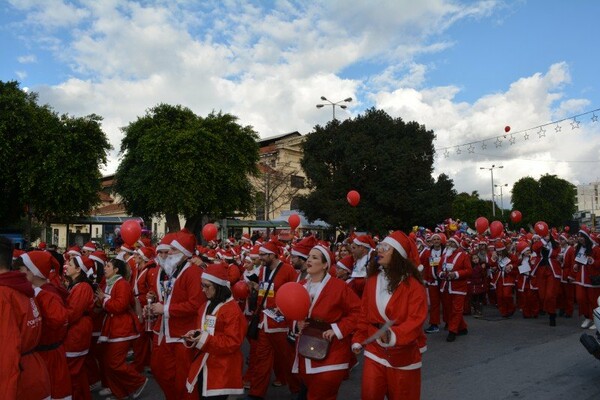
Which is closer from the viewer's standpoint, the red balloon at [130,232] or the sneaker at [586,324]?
the red balloon at [130,232]

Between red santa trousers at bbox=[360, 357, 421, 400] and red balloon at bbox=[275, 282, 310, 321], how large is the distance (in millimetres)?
675

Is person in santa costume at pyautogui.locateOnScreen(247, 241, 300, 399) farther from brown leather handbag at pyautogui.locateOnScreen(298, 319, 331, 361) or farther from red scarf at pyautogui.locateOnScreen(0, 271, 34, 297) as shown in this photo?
red scarf at pyautogui.locateOnScreen(0, 271, 34, 297)

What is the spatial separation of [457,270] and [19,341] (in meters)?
8.06

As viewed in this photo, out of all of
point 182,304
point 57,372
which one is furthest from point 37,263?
point 182,304

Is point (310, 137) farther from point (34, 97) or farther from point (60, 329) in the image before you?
point (60, 329)

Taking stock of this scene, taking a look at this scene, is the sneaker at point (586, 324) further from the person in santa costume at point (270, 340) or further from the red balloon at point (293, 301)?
the red balloon at point (293, 301)

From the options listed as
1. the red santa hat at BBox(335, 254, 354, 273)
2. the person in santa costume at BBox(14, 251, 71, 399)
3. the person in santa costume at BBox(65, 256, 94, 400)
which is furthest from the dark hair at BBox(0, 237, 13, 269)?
the red santa hat at BBox(335, 254, 354, 273)

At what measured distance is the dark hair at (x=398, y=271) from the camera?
425cm

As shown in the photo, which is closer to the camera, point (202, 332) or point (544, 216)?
point (202, 332)

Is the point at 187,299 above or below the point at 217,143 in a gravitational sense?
below

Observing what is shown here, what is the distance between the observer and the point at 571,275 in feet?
36.3

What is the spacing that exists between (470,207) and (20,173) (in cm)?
6623

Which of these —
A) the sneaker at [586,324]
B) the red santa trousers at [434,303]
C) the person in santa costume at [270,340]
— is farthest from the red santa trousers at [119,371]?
the sneaker at [586,324]

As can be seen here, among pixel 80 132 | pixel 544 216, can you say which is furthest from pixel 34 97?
pixel 544 216
